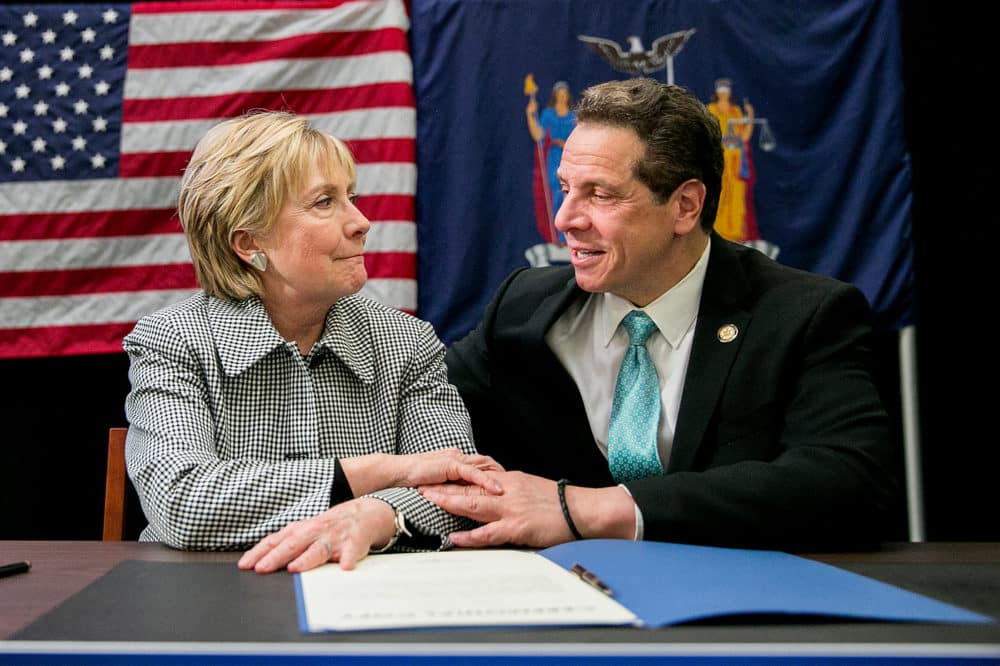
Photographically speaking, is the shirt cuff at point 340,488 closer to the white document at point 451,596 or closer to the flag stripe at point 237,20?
the white document at point 451,596

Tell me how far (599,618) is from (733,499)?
2.49 feet

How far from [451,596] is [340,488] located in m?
0.67

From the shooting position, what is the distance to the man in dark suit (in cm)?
171

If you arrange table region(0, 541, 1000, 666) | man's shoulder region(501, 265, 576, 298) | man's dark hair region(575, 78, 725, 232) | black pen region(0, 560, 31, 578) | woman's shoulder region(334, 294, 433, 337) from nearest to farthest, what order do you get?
1. table region(0, 541, 1000, 666)
2. black pen region(0, 560, 31, 578)
3. woman's shoulder region(334, 294, 433, 337)
4. man's dark hair region(575, 78, 725, 232)
5. man's shoulder region(501, 265, 576, 298)

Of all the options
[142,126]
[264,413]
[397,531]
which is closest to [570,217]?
[264,413]

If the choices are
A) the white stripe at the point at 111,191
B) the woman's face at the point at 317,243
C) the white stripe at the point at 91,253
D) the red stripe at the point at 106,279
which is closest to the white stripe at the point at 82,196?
the white stripe at the point at 111,191

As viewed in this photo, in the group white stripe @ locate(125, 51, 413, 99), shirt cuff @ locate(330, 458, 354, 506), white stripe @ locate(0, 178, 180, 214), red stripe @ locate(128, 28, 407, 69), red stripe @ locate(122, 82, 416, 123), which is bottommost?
shirt cuff @ locate(330, 458, 354, 506)

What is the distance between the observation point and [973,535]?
166 inches

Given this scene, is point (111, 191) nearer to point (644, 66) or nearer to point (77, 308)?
point (77, 308)

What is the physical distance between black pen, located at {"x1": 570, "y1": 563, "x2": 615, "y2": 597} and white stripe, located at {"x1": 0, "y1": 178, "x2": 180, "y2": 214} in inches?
127

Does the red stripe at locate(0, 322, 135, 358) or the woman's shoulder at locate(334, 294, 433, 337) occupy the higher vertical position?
the woman's shoulder at locate(334, 294, 433, 337)

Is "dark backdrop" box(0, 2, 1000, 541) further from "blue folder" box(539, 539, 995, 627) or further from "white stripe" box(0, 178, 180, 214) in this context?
"blue folder" box(539, 539, 995, 627)

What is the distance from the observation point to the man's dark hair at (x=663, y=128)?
230cm

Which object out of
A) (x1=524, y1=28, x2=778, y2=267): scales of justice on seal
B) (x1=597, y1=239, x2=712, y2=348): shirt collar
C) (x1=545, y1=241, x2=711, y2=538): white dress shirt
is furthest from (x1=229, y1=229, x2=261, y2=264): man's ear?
(x1=524, y1=28, x2=778, y2=267): scales of justice on seal
